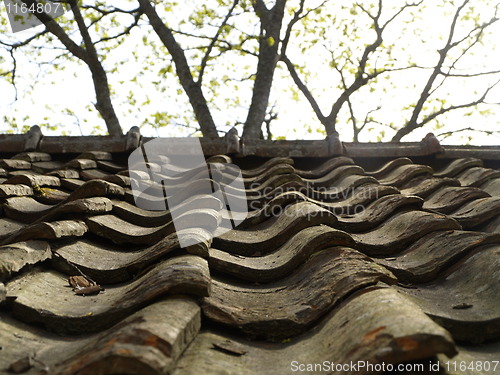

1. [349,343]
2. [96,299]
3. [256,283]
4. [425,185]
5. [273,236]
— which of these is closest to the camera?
[349,343]

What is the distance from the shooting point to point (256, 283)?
5.00ft

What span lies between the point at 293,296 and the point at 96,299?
0.60 meters

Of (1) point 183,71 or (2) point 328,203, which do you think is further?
(1) point 183,71

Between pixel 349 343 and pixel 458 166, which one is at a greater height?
pixel 458 166

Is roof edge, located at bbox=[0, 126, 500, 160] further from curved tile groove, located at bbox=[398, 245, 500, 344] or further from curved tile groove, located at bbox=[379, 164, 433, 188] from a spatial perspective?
curved tile groove, located at bbox=[398, 245, 500, 344]

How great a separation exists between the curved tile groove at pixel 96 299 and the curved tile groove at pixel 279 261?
0.21 m

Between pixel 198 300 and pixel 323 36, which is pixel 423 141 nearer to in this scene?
pixel 198 300

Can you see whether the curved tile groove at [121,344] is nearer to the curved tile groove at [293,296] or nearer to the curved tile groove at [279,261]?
the curved tile groove at [293,296]

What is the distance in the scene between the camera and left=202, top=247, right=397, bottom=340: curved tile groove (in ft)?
3.91

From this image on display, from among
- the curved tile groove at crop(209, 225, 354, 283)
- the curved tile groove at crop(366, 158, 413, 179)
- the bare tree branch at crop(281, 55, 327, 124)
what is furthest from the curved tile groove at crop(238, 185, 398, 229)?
the bare tree branch at crop(281, 55, 327, 124)

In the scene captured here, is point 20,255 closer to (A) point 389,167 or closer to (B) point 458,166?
(A) point 389,167

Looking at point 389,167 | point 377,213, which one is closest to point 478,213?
point 377,213

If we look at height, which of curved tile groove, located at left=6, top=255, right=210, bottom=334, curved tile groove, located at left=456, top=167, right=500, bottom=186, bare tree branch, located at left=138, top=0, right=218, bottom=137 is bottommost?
curved tile groove, located at left=6, top=255, right=210, bottom=334

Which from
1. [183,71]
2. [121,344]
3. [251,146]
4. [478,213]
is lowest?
[121,344]
